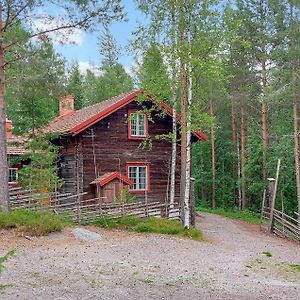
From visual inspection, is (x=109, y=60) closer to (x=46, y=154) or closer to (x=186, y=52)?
(x=46, y=154)

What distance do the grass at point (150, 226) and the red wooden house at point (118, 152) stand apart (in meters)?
4.13

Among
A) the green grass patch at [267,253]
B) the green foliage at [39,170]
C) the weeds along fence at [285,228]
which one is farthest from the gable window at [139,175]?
the green grass patch at [267,253]

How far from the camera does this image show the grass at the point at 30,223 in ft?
44.4

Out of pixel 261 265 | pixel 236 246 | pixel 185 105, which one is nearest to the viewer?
pixel 261 265

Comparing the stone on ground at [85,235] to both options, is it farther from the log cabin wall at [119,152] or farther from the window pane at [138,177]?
the window pane at [138,177]

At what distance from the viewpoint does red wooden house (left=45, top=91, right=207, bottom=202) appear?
21.0 meters

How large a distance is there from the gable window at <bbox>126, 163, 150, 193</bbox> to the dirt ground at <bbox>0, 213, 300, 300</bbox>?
6.99 m

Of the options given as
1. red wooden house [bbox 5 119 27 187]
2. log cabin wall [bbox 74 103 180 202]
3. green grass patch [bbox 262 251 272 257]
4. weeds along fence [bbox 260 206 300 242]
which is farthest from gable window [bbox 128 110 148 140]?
green grass patch [bbox 262 251 272 257]

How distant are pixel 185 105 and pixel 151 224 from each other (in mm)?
4377

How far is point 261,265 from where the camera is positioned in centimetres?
1175

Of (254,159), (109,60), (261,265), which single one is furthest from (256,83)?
(109,60)

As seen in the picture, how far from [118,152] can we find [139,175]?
5.28 feet

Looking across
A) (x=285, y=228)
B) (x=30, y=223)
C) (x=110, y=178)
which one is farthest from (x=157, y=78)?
(x=285, y=228)

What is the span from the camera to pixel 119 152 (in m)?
22.1
